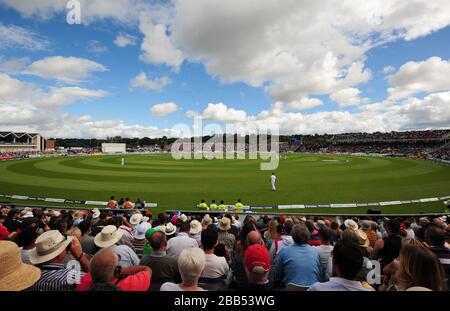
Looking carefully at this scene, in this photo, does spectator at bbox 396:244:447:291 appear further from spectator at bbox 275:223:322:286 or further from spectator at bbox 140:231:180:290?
spectator at bbox 140:231:180:290

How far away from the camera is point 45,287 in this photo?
3.20 metres

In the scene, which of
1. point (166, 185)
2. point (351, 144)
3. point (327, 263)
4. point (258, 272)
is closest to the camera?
point (258, 272)

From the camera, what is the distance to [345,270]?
9.04 ft

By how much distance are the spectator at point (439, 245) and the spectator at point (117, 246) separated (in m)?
5.19

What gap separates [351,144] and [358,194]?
108 meters

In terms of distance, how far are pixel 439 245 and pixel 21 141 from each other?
145 metres

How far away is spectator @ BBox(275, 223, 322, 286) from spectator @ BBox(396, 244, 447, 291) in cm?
122

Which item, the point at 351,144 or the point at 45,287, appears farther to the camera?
the point at 351,144

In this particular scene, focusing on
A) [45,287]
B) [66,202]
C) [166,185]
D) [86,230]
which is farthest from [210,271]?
[166,185]

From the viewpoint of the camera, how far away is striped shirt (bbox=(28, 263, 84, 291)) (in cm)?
319

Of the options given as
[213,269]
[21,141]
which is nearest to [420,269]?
[213,269]

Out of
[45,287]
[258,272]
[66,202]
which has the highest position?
[258,272]
